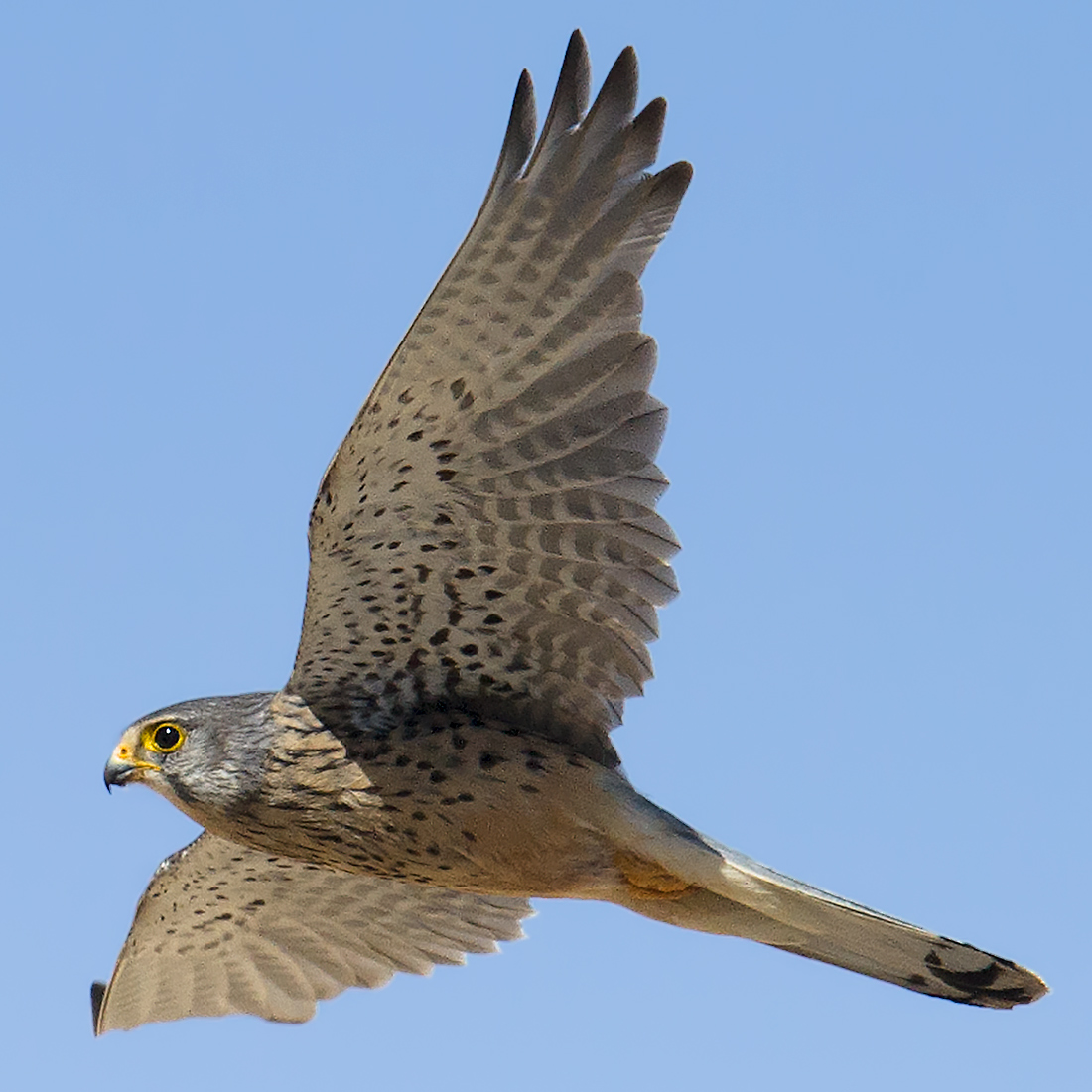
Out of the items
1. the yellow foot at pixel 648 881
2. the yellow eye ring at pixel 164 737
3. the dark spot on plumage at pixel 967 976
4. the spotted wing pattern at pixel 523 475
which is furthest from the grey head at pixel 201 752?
the dark spot on plumage at pixel 967 976

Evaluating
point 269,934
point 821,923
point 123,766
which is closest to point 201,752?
point 123,766

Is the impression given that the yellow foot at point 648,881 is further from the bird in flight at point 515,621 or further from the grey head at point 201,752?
the grey head at point 201,752

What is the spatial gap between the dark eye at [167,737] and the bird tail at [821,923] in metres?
1.57

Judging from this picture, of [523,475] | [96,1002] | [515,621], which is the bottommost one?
[96,1002]

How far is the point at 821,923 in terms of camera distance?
251 inches

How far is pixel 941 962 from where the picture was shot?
634 centimetres

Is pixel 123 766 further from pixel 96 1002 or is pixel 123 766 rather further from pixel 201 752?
pixel 96 1002

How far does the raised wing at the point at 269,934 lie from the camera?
782cm

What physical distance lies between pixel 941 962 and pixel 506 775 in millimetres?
1563

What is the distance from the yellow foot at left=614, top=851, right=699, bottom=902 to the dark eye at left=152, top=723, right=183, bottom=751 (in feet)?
5.10

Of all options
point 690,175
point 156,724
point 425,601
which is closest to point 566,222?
point 690,175

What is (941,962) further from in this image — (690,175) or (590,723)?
(690,175)

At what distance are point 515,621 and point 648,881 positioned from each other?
3.24 feet

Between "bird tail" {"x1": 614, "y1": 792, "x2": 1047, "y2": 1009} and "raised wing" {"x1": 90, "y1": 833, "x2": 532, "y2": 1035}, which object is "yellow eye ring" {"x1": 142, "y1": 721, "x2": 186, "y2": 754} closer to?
"raised wing" {"x1": 90, "y1": 833, "x2": 532, "y2": 1035}
